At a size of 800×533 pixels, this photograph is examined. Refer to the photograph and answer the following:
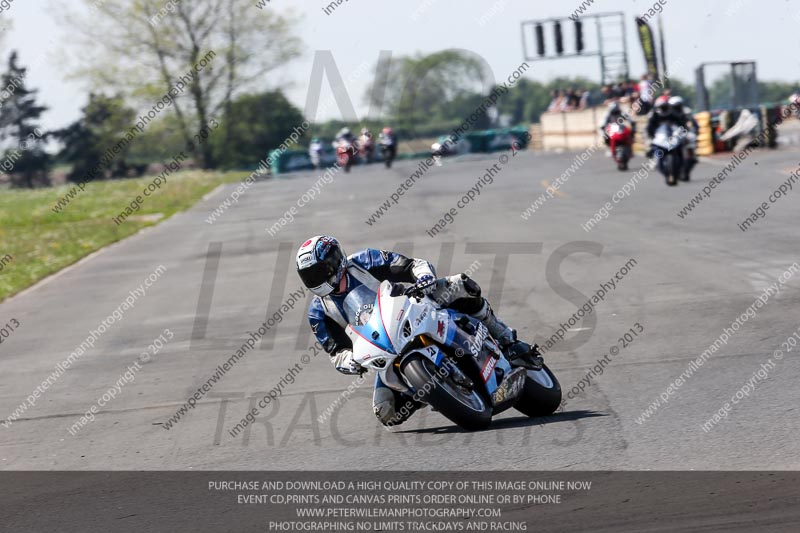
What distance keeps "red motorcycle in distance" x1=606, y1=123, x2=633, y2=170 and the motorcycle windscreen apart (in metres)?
23.8

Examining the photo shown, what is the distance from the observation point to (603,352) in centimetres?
1027

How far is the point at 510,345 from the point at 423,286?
36.2 inches

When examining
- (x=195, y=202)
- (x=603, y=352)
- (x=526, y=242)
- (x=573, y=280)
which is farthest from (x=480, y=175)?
(x=603, y=352)

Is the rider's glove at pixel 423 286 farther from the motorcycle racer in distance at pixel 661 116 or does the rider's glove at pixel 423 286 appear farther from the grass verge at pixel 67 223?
the motorcycle racer in distance at pixel 661 116

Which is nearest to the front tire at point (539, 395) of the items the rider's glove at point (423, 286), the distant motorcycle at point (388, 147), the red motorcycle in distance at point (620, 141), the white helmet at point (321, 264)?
the rider's glove at point (423, 286)

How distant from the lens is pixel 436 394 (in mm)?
7160

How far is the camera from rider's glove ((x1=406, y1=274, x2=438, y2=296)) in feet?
24.2

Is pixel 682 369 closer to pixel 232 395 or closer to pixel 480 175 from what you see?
pixel 232 395

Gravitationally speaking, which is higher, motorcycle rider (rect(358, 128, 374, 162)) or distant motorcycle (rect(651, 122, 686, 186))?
distant motorcycle (rect(651, 122, 686, 186))

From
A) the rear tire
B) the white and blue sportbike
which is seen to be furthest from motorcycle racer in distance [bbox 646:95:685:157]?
the rear tire

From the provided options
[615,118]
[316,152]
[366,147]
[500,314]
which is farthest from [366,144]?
[500,314]

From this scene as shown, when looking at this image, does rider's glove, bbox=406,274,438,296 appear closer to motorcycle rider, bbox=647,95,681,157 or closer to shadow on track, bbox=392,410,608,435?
shadow on track, bbox=392,410,608,435

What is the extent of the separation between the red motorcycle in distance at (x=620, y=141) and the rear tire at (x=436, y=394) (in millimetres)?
24016

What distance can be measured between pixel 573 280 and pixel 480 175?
76.7 feet
